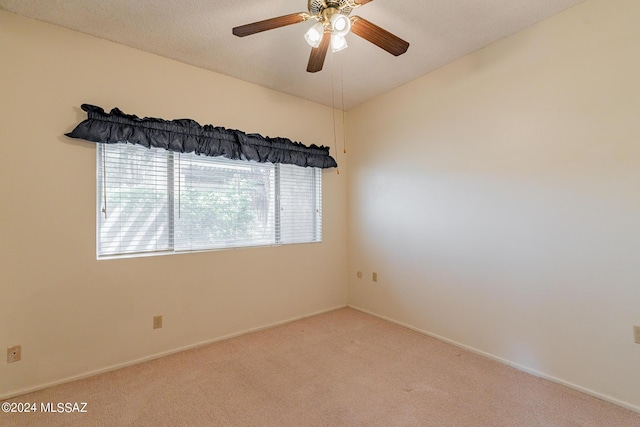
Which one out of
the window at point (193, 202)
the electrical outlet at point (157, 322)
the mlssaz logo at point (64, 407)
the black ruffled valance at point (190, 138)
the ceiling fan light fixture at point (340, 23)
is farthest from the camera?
the electrical outlet at point (157, 322)

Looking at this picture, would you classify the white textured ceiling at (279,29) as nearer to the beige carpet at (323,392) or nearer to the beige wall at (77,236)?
the beige wall at (77,236)

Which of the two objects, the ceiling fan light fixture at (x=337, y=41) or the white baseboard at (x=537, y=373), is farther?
the white baseboard at (x=537, y=373)

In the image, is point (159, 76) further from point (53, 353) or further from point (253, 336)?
point (253, 336)

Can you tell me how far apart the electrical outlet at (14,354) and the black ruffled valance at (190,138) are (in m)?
1.56

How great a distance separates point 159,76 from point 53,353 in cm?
238

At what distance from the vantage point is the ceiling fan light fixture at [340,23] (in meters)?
1.61

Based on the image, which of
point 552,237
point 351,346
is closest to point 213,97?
point 351,346

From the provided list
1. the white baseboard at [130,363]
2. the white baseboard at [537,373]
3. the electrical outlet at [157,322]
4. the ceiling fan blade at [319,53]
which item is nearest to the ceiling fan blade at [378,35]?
the ceiling fan blade at [319,53]

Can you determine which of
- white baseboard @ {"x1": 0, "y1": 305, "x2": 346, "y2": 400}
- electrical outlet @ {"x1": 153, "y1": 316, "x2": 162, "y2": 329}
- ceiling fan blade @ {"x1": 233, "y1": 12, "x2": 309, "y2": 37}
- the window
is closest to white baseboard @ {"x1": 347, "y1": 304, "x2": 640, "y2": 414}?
white baseboard @ {"x1": 0, "y1": 305, "x2": 346, "y2": 400}

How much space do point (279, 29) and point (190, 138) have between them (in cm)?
122

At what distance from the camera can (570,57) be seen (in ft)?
6.91

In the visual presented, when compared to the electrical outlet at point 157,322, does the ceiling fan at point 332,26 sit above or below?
above

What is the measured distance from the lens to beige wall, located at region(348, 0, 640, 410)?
192 centimetres

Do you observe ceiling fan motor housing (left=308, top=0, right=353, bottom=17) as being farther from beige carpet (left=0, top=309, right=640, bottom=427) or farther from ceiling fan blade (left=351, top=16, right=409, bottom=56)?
beige carpet (left=0, top=309, right=640, bottom=427)
